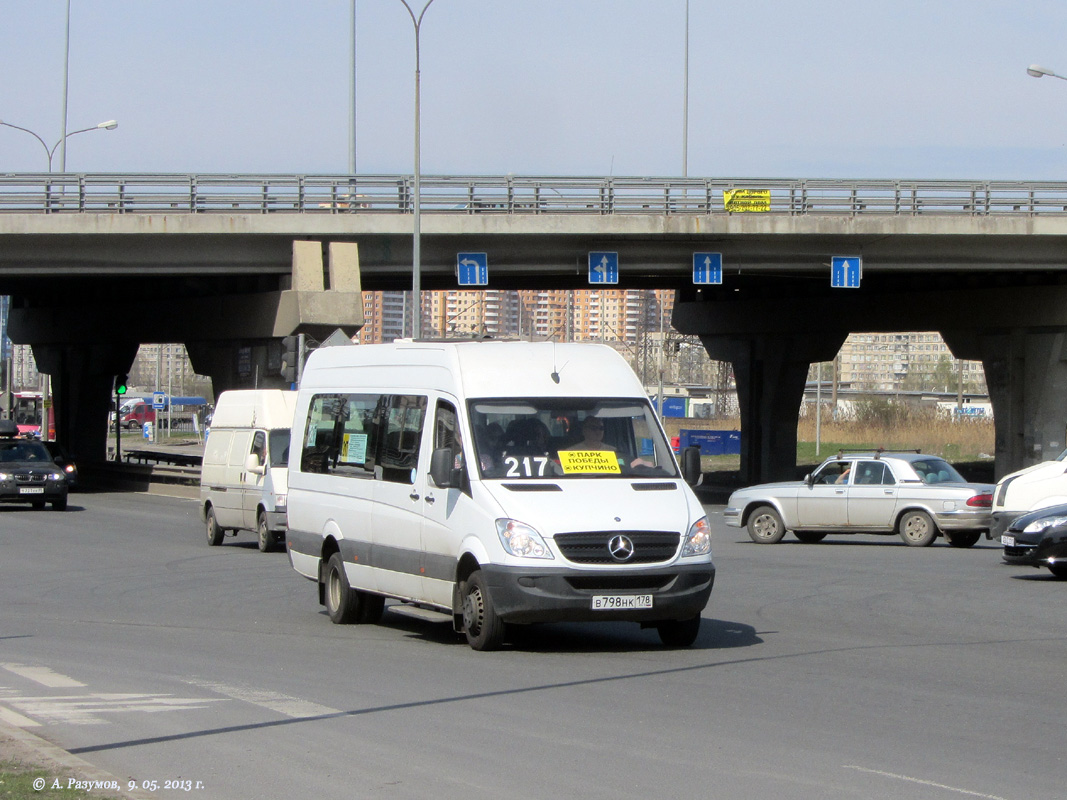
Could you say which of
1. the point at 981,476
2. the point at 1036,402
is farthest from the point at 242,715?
the point at 981,476

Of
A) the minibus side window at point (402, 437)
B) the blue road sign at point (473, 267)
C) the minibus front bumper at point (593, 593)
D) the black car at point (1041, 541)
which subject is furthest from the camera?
the blue road sign at point (473, 267)

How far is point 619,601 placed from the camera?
1052 centimetres

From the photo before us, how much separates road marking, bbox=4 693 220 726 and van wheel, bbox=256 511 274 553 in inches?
501

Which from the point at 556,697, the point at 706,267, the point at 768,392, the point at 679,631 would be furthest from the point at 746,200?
the point at 556,697

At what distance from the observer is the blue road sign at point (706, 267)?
1394 inches

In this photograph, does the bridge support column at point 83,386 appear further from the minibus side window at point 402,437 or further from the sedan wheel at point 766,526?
the minibus side window at point 402,437

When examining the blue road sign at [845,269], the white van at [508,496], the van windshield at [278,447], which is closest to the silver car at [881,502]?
the van windshield at [278,447]

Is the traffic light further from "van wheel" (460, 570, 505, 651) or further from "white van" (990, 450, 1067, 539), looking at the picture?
"van wheel" (460, 570, 505, 651)

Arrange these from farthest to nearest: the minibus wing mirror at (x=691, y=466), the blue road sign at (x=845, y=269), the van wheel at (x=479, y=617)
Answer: the blue road sign at (x=845, y=269), the minibus wing mirror at (x=691, y=466), the van wheel at (x=479, y=617)

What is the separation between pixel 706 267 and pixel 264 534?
1721cm

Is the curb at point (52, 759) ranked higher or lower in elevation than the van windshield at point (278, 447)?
lower

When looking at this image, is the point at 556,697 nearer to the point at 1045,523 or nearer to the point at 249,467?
the point at 1045,523

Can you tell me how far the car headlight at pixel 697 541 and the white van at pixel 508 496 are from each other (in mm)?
14

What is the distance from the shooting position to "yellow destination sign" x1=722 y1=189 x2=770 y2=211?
3462 centimetres
